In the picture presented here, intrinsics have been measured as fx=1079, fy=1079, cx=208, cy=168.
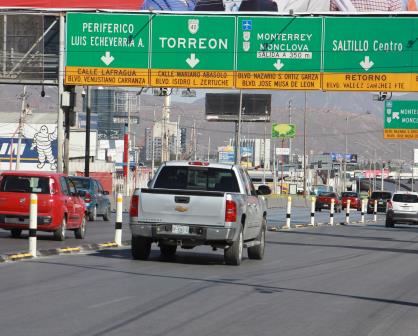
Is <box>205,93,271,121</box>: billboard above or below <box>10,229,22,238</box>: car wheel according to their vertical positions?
above

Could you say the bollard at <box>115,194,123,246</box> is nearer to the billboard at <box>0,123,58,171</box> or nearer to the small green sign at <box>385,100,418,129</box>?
the small green sign at <box>385,100,418,129</box>

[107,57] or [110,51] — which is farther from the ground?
[110,51]

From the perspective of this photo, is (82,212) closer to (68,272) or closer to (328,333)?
(68,272)

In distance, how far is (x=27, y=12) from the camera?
42906 mm

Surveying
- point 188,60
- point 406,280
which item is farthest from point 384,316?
point 188,60

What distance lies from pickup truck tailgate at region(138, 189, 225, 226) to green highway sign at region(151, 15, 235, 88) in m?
20.3

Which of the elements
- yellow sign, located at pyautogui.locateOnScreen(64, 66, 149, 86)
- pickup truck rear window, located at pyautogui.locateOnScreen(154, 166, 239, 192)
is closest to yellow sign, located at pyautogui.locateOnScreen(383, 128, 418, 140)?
yellow sign, located at pyautogui.locateOnScreen(64, 66, 149, 86)

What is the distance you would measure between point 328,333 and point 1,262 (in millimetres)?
8892

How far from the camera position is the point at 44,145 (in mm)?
124062

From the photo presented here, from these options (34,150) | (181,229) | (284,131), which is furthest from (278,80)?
(284,131)

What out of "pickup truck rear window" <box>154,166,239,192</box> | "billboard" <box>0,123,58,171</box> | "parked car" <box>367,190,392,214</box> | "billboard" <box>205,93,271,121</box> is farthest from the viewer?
"billboard" <box>0,123,58,171</box>

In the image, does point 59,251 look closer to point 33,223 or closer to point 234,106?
point 33,223

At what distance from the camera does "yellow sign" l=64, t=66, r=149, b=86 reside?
40062 millimetres

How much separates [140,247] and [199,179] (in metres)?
1.78
